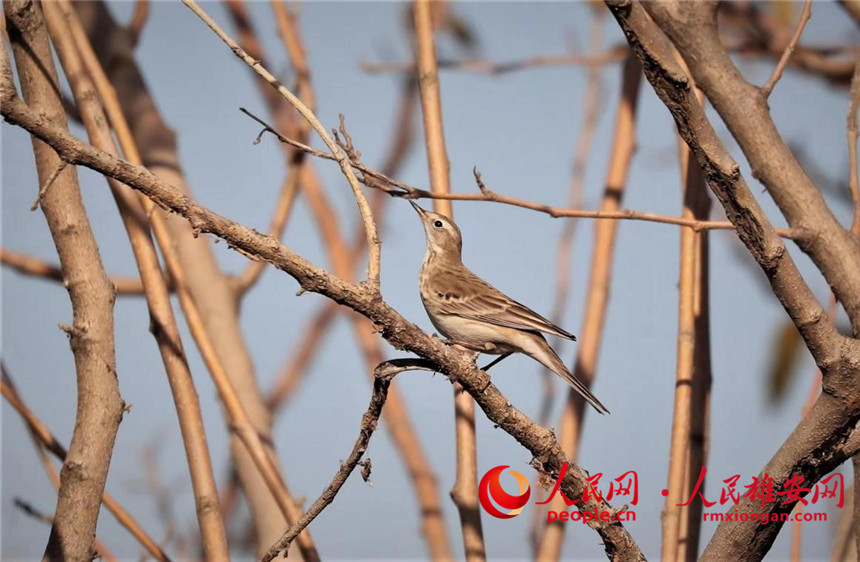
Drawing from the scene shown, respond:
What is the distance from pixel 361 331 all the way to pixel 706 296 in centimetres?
134

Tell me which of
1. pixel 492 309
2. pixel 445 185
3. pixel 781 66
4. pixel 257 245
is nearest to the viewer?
pixel 257 245

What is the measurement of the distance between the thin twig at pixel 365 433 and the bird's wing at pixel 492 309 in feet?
3.28

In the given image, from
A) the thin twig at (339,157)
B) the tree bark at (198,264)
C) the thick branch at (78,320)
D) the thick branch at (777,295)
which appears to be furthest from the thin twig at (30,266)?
the thick branch at (777,295)

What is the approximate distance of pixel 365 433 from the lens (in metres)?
2.09

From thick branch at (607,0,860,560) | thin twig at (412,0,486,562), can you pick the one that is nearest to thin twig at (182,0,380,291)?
thick branch at (607,0,860,560)


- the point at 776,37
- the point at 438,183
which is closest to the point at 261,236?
the point at 438,183

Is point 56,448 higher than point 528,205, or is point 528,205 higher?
point 528,205

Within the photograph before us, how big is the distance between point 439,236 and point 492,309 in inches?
31.9

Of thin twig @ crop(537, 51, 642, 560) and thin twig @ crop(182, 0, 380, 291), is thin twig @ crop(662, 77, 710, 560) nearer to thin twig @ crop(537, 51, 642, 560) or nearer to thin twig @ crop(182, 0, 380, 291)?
thin twig @ crop(537, 51, 642, 560)

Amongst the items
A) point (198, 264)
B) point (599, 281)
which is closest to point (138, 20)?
point (198, 264)

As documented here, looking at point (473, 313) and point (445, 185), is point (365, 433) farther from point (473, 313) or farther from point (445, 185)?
point (473, 313)

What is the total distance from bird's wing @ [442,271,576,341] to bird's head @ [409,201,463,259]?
0.74 feet

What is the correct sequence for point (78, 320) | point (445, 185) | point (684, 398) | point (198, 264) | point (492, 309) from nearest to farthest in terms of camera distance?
point (78, 320), point (684, 398), point (445, 185), point (492, 309), point (198, 264)

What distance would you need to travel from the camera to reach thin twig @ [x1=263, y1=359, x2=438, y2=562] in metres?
2.06
